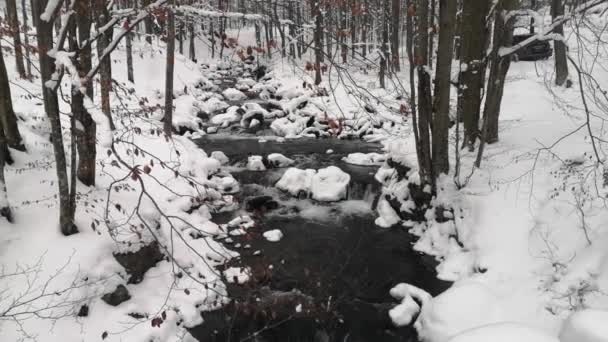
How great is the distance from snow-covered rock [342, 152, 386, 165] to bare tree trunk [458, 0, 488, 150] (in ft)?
13.3

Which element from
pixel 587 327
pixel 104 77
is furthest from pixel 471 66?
pixel 104 77

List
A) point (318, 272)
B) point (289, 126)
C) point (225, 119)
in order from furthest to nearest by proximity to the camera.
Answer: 1. point (225, 119)
2. point (289, 126)
3. point (318, 272)

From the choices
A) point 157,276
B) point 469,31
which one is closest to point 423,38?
point 469,31

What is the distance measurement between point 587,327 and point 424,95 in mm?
5494

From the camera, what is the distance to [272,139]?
17.8 metres

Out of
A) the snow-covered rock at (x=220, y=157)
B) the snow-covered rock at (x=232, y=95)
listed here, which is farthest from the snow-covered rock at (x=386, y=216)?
the snow-covered rock at (x=232, y=95)

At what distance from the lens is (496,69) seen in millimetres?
9117

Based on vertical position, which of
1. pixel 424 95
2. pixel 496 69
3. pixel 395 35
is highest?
pixel 395 35

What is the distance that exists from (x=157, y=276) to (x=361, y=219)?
211 inches

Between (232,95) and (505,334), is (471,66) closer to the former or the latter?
(505,334)

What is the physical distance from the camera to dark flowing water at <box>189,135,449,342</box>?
6352 mm

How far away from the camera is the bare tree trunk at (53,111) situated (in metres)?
5.25

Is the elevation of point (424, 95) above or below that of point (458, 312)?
above

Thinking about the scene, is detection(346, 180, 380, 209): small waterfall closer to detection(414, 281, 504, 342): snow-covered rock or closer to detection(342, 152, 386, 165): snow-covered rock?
detection(342, 152, 386, 165): snow-covered rock
